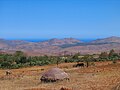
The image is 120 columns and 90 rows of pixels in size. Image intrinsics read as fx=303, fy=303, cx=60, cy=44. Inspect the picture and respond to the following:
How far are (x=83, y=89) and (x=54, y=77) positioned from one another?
20.1ft

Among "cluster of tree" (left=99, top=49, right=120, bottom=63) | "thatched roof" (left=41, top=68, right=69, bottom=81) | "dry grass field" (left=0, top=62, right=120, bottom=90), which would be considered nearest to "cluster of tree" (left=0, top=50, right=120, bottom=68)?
"cluster of tree" (left=99, top=49, right=120, bottom=63)

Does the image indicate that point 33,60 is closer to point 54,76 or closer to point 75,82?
point 54,76

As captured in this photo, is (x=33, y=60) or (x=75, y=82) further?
(x=33, y=60)

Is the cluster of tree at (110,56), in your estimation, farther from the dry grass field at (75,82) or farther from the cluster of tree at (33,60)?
the dry grass field at (75,82)

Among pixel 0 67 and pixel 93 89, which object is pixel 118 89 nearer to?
pixel 93 89

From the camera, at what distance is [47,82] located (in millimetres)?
27500

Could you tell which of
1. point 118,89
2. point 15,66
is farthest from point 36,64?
point 118,89

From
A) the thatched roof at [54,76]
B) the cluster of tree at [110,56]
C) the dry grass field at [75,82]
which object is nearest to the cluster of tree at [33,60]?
the cluster of tree at [110,56]

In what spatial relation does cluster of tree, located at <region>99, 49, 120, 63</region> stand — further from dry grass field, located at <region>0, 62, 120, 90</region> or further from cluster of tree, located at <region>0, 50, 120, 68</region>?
dry grass field, located at <region>0, 62, 120, 90</region>

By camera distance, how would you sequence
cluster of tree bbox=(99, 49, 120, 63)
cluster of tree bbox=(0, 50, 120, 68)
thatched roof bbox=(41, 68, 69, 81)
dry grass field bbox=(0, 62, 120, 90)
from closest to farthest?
dry grass field bbox=(0, 62, 120, 90)
thatched roof bbox=(41, 68, 69, 81)
cluster of tree bbox=(0, 50, 120, 68)
cluster of tree bbox=(99, 49, 120, 63)

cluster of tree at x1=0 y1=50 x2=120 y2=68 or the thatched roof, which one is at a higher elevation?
the thatched roof

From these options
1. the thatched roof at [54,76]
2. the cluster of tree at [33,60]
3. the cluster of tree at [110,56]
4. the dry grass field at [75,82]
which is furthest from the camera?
the cluster of tree at [110,56]

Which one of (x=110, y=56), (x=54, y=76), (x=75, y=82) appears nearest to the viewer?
(x=75, y=82)

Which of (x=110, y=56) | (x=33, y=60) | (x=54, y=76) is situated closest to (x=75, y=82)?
(x=54, y=76)
